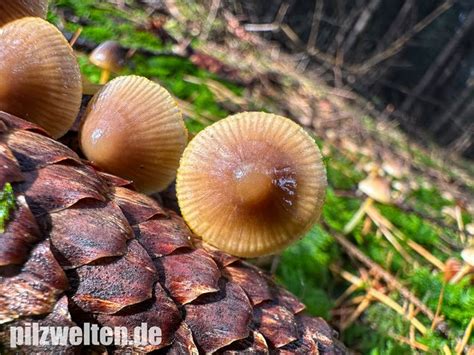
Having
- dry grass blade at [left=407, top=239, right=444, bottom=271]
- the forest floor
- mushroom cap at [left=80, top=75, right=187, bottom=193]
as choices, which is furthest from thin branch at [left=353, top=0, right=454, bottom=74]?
mushroom cap at [left=80, top=75, right=187, bottom=193]

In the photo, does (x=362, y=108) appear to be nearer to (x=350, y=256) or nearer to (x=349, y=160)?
(x=349, y=160)

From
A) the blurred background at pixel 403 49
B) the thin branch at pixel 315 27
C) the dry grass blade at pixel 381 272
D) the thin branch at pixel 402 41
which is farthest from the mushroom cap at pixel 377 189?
the thin branch at pixel 402 41

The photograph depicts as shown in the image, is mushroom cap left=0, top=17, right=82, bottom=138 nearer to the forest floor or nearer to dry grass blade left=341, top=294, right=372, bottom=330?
the forest floor

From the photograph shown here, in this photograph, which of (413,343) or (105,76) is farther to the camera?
(105,76)

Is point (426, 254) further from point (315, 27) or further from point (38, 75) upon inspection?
point (315, 27)

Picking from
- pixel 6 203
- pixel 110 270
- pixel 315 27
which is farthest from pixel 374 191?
pixel 315 27

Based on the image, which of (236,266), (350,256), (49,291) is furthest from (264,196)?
(350,256)
